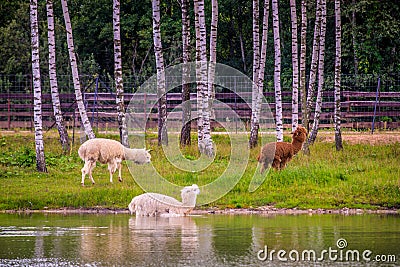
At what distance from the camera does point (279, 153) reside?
2672 centimetres

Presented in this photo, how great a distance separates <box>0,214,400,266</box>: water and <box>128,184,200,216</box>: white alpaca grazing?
1.38 ft

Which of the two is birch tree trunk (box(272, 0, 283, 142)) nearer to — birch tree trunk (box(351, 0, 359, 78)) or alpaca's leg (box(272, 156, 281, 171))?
alpaca's leg (box(272, 156, 281, 171))

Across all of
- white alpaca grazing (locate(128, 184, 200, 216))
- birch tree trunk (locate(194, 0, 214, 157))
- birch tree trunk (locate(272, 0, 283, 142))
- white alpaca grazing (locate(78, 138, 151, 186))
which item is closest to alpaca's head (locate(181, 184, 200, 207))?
white alpaca grazing (locate(128, 184, 200, 216))

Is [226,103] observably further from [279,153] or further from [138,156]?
[279,153]

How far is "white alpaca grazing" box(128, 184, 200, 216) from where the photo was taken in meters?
22.8

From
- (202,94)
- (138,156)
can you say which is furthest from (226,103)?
(138,156)

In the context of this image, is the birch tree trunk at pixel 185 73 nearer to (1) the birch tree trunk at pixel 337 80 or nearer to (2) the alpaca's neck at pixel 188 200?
(1) the birch tree trunk at pixel 337 80

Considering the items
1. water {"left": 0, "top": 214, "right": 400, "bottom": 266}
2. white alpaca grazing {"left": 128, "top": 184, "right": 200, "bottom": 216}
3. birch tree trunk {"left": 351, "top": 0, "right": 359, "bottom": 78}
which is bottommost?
water {"left": 0, "top": 214, "right": 400, "bottom": 266}

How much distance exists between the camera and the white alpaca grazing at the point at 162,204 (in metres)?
22.8

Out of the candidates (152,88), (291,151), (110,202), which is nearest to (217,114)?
(152,88)

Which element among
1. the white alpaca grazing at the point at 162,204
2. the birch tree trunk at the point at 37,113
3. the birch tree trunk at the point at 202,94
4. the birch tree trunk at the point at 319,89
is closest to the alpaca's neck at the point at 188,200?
the white alpaca grazing at the point at 162,204

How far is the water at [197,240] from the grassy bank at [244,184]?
193 cm

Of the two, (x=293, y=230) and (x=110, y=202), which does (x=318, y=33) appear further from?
(x=293, y=230)

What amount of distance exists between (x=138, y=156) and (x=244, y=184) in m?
3.86
